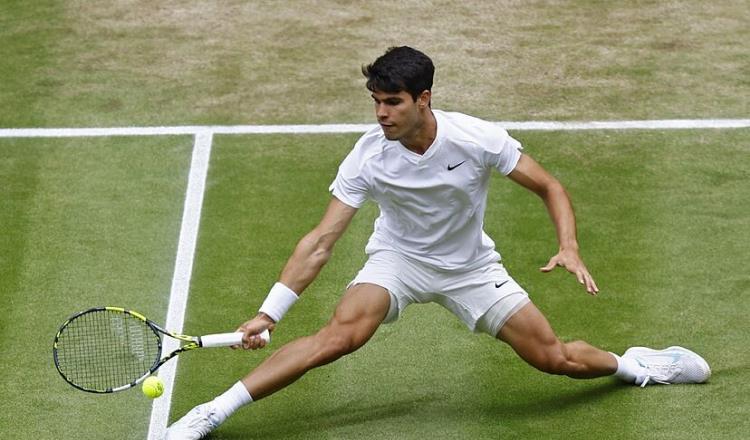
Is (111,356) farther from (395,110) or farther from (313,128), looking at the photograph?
(313,128)

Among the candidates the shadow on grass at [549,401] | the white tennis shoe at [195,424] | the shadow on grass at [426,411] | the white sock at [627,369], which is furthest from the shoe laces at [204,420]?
the white sock at [627,369]

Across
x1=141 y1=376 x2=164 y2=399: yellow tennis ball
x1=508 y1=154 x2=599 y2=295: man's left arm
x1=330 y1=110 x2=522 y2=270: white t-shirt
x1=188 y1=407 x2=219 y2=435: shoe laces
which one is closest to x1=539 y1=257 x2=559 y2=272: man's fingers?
x1=508 y1=154 x2=599 y2=295: man's left arm

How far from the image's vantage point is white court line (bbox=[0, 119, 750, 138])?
46.4 feet

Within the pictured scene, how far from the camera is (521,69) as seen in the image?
A: 1519cm

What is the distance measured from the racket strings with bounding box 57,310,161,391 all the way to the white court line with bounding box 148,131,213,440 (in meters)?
0.35

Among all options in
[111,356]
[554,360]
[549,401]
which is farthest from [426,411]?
[111,356]

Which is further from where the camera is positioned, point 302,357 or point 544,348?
point 544,348

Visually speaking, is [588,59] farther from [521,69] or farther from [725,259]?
[725,259]

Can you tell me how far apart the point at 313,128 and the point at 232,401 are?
486 cm

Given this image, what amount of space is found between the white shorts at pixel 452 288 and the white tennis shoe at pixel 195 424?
45.3 inches

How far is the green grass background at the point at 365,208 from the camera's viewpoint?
407 inches

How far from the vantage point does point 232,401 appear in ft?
32.0

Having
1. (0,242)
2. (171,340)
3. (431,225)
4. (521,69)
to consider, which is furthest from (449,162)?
(521,69)

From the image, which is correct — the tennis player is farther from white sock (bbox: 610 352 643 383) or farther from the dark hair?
white sock (bbox: 610 352 643 383)
